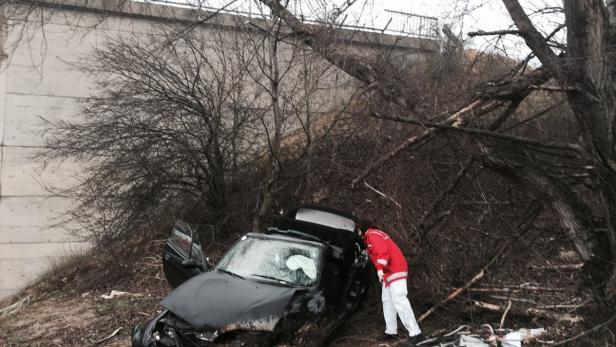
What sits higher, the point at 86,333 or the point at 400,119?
the point at 400,119

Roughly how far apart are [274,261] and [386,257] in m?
1.30

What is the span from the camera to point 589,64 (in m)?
6.19

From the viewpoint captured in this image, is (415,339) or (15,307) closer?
(415,339)

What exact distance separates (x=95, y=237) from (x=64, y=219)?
7.52 ft

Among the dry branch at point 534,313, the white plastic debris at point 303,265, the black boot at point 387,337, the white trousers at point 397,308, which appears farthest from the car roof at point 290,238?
the dry branch at point 534,313

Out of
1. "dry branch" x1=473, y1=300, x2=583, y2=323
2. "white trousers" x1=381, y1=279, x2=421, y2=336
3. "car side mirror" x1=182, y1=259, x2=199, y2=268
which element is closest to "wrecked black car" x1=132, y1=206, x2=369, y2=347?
"car side mirror" x1=182, y1=259, x2=199, y2=268

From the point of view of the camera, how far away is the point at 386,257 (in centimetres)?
636

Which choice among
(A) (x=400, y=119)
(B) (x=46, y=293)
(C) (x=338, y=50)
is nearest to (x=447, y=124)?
(A) (x=400, y=119)

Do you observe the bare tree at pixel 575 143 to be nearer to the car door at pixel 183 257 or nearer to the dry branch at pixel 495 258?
the dry branch at pixel 495 258

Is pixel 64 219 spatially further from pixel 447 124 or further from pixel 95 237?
pixel 447 124

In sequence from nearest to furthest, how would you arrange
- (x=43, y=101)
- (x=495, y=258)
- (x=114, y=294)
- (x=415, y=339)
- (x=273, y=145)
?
(x=415, y=339)
(x=495, y=258)
(x=114, y=294)
(x=273, y=145)
(x=43, y=101)

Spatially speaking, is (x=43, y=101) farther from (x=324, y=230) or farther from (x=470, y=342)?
(x=470, y=342)

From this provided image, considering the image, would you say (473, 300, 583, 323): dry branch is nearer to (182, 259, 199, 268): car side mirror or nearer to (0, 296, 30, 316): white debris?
(182, 259, 199, 268): car side mirror

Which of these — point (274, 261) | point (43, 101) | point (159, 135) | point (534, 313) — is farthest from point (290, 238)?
point (43, 101)
